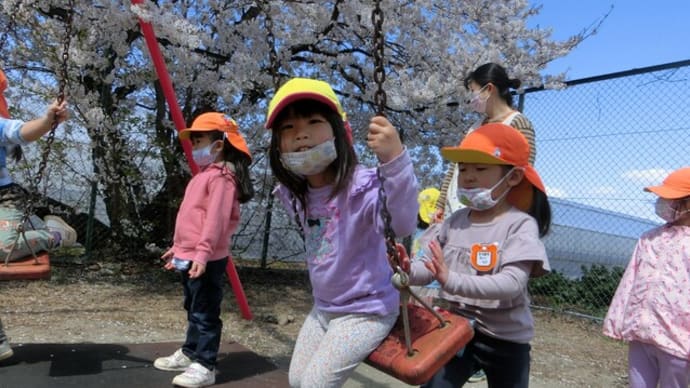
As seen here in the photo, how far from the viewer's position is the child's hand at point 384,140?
5.09 feet

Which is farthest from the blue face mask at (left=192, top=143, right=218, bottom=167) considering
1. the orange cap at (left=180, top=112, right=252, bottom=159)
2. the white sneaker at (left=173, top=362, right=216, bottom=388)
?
the white sneaker at (left=173, top=362, right=216, bottom=388)

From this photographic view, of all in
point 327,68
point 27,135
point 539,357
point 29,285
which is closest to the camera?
point 27,135

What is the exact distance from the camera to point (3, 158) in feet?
9.93

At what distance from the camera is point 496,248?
1.93m

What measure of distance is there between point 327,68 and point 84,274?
12.2 feet

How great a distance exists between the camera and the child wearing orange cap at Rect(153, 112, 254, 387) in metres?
3.07

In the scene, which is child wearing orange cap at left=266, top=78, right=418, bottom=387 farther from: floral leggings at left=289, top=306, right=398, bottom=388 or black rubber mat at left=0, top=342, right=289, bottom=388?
black rubber mat at left=0, top=342, right=289, bottom=388

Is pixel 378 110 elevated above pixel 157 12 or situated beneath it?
situated beneath

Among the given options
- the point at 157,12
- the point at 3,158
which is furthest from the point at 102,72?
the point at 3,158

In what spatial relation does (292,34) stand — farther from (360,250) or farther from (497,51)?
(360,250)

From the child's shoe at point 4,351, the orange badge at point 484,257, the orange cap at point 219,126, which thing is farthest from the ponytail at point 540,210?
the child's shoe at point 4,351

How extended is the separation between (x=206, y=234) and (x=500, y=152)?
1695 mm

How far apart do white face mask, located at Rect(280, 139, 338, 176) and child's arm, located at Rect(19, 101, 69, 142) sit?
1.65 m

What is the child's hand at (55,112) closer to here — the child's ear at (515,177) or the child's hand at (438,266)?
the child's hand at (438,266)
